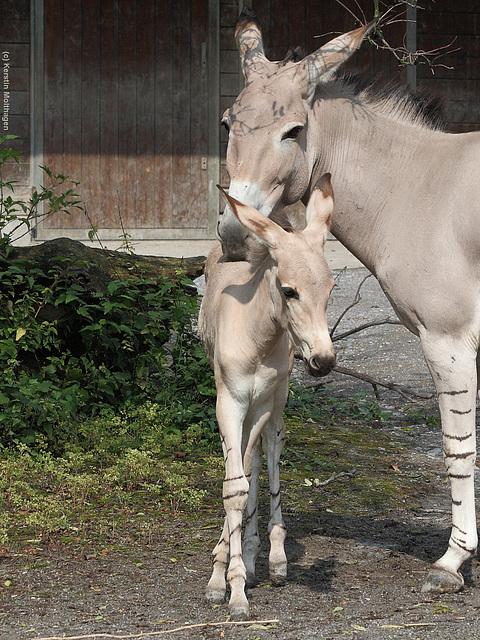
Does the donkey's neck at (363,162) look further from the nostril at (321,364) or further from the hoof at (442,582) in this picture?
the hoof at (442,582)

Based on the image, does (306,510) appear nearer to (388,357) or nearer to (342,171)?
(342,171)

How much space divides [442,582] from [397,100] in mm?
2363

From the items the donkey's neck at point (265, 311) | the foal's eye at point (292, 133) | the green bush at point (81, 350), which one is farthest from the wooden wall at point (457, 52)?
the donkey's neck at point (265, 311)

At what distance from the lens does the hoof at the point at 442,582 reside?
4027mm

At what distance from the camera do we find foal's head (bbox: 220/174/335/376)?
133 inches

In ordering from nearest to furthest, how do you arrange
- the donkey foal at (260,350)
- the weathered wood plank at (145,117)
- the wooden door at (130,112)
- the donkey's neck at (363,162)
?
the donkey foal at (260,350) < the donkey's neck at (363,162) < the wooden door at (130,112) < the weathered wood plank at (145,117)

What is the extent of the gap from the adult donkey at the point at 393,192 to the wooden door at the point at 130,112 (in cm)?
717

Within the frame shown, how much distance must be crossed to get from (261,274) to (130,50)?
8325 mm

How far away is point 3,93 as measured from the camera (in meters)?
11.3

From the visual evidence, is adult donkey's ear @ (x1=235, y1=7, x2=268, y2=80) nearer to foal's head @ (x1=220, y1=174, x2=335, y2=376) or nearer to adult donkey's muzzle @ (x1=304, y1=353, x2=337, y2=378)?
foal's head @ (x1=220, y1=174, x2=335, y2=376)

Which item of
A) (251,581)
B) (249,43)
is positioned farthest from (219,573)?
(249,43)

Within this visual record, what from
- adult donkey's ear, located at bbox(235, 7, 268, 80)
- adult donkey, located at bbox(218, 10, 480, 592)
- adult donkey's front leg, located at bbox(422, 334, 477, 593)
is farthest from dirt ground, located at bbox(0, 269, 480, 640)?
adult donkey's ear, located at bbox(235, 7, 268, 80)

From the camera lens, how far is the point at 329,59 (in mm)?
4254

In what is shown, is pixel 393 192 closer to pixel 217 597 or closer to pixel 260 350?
pixel 260 350
